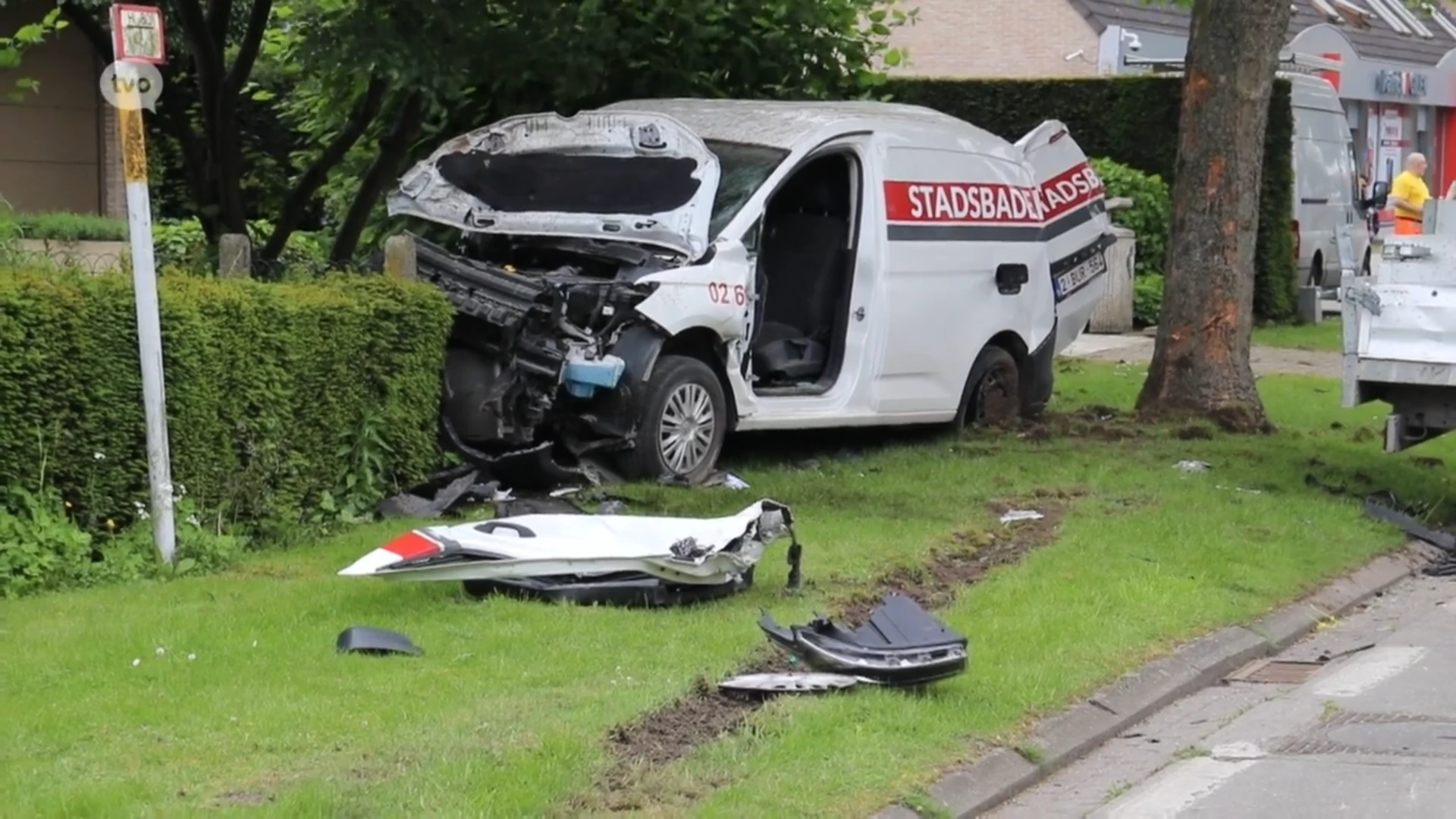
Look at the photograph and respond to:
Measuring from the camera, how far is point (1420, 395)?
37.1 feet

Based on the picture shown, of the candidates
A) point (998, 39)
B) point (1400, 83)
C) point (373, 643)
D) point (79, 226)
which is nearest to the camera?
point (373, 643)

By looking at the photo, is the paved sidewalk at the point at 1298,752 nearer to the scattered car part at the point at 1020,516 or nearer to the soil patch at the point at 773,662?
the soil patch at the point at 773,662

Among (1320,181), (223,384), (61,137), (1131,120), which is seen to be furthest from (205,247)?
(1320,181)

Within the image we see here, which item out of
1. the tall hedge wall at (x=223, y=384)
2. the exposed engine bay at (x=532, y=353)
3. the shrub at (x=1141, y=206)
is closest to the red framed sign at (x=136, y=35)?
the tall hedge wall at (x=223, y=384)

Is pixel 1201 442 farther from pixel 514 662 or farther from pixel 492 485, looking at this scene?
pixel 514 662

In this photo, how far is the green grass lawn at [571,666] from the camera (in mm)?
5809

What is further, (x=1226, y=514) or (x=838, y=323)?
(x=838, y=323)

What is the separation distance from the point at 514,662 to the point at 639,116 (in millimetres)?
5379

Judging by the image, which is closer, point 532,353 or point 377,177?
point 532,353

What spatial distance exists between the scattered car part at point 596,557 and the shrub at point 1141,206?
1433 centimetres

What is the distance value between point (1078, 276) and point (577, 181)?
4.30 m

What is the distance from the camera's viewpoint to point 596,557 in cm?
821

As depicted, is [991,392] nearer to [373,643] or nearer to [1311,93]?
[373,643]

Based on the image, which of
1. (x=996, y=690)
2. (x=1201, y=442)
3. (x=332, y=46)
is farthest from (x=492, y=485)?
(x=1201, y=442)
